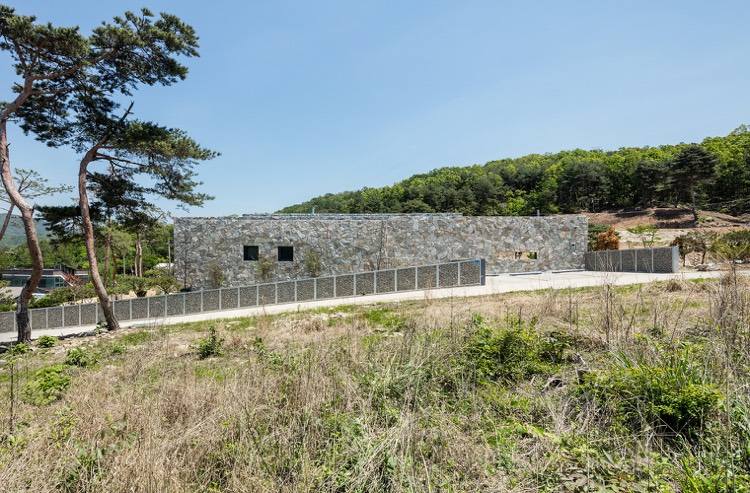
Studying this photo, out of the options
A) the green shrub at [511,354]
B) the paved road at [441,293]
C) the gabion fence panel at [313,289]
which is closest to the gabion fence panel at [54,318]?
the paved road at [441,293]

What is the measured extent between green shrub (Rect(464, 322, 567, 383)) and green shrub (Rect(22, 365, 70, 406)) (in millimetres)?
4705

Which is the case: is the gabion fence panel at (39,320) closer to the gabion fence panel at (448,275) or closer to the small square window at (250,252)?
the small square window at (250,252)

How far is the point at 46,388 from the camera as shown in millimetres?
5152

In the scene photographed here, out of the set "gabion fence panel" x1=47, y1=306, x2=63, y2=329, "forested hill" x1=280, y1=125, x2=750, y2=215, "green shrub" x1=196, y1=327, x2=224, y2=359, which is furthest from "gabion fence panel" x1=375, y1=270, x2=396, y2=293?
"forested hill" x1=280, y1=125, x2=750, y2=215

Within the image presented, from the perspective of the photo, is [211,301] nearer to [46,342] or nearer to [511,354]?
[46,342]

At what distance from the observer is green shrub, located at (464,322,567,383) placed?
4438 mm

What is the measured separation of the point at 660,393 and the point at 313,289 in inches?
611

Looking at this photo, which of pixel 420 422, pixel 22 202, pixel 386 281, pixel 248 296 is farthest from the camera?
pixel 248 296

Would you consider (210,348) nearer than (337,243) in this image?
Yes

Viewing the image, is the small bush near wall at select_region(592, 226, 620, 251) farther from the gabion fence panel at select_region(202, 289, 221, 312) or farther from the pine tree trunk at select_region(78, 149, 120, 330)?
the pine tree trunk at select_region(78, 149, 120, 330)

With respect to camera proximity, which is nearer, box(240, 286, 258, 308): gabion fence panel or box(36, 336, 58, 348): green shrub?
box(36, 336, 58, 348): green shrub

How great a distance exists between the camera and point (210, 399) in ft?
11.9

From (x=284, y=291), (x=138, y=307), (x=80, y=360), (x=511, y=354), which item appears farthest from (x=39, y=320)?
(x=511, y=354)

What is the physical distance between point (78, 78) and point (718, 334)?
17818 millimetres
